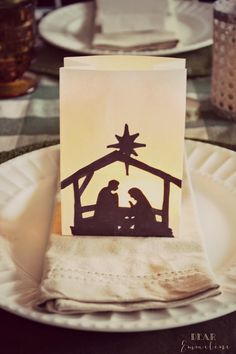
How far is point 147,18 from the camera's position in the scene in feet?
4.03

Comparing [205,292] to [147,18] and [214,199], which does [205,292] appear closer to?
[214,199]

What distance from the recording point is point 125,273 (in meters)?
0.58

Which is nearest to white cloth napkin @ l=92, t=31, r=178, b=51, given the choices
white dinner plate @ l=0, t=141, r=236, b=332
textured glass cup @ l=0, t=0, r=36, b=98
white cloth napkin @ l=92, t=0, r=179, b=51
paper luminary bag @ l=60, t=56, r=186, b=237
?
white cloth napkin @ l=92, t=0, r=179, b=51

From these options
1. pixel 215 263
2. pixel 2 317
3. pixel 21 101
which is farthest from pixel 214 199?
pixel 21 101

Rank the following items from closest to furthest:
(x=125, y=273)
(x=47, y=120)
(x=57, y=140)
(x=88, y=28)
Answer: (x=125, y=273) → (x=57, y=140) → (x=47, y=120) → (x=88, y=28)

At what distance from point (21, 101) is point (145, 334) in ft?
1.96

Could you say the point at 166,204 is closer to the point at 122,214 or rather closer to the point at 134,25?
the point at 122,214

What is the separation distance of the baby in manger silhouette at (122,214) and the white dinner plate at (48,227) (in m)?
0.06

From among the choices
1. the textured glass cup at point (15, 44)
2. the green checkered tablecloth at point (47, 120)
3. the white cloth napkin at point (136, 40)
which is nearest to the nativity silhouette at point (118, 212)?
the green checkered tablecloth at point (47, 120)

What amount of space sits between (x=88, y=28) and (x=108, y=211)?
0.72m

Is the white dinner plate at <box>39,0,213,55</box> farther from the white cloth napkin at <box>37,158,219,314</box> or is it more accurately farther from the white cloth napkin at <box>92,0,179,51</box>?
the white cloth napkin at <box>37,158,219,314</box>

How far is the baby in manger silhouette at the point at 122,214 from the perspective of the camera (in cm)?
64

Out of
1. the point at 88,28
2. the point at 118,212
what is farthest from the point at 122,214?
the point at 88,28

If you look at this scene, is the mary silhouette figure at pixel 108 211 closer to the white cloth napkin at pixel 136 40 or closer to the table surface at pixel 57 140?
the table surface at pixel 57 140
